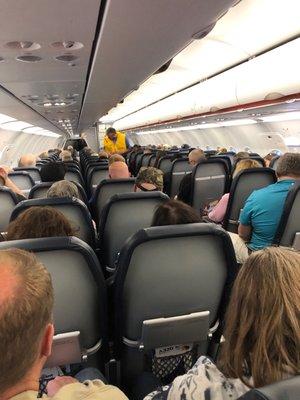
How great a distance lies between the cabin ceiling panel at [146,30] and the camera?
269 centimetres

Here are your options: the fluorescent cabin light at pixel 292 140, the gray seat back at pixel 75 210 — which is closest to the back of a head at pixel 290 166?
the gray seat back at pixel 75 210

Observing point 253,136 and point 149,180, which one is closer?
point 149,180

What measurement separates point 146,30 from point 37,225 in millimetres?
2023

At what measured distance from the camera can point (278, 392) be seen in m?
0.71

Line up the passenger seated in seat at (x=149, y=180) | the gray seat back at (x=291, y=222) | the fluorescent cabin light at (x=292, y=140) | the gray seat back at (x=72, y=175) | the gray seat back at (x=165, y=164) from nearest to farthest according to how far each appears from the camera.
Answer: the gray seat back at (x=291, y=222)
the passenger seated in seat at (x=149, y=180)
the gray seat back at (x=72, y=175)
the gray seat back at (x=165, y=164)
the fluorescent cabin light at (x=292, y=140)

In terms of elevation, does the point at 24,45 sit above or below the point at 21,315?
above

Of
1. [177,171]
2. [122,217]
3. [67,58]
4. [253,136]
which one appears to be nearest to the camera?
[122,217]

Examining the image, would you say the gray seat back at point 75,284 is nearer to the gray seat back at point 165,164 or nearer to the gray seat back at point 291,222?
the gray seat back at point 291,222

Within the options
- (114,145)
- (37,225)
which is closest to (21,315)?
(37,225)

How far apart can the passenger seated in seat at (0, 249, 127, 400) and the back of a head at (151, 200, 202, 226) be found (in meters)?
1.50

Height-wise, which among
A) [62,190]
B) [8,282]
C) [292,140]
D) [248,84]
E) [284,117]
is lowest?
[292,140]

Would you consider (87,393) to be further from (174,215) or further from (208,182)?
(208,182)

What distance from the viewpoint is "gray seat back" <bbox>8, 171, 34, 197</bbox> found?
6316 mm

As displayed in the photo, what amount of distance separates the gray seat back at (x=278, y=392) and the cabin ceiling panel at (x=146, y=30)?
8.17 ft
